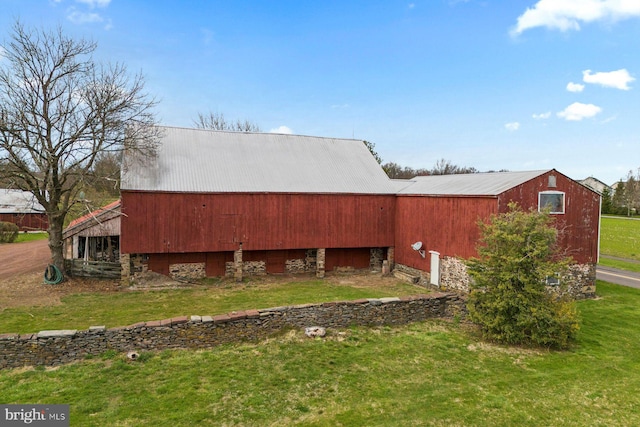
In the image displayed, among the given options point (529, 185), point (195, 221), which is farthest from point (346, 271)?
point (529, 185)

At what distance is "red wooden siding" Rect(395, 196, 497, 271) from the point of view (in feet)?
52.7

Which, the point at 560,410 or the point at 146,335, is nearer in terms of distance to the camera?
the point at 560,410

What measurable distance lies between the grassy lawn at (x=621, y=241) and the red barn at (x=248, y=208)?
70.2ft

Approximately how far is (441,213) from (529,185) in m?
3.82

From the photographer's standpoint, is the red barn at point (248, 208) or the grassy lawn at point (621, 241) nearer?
the red barn at point (248, 208)

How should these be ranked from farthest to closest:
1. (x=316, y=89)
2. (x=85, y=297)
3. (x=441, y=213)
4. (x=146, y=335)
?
(x=316, y=89), (x=441, y=213), (x=85, y=297), (x=146, y=335)

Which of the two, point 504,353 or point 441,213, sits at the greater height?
point 441,213

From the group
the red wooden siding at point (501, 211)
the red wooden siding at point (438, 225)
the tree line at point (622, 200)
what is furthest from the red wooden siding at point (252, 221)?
the tree line at point (622, 200)

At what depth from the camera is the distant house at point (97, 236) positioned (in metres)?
18.6

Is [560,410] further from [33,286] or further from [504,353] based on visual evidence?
[33,286]

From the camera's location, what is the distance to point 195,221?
717 inches

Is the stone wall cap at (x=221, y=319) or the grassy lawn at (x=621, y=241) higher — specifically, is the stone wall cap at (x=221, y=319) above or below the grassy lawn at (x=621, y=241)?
below

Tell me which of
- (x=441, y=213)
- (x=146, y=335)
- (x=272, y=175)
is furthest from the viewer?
(x=272, y=175)

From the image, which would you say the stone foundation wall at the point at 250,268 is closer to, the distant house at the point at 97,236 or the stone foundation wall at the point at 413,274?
the distant house at the point at 97,236
